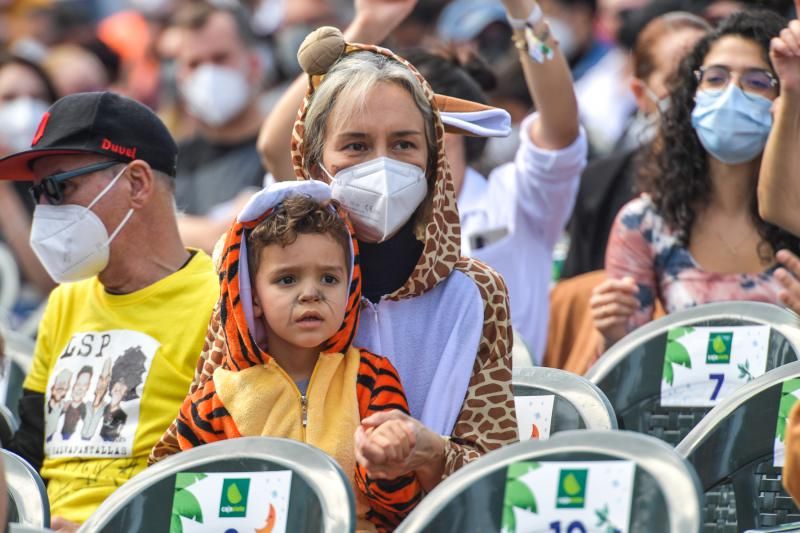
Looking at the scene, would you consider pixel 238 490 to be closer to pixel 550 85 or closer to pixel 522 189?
pixel 550 85

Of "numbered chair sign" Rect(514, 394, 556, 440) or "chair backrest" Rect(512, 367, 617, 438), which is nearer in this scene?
"chair backrest" Rect(512, 367, 617, 438)

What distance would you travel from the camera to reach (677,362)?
152 inches

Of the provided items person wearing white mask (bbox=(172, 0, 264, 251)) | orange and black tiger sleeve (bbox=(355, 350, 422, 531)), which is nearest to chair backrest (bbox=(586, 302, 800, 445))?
orange and black tiger sleeve (bbox=(355, 350, 422, 531))

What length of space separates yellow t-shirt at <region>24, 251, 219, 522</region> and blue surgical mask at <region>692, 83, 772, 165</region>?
1611 mm

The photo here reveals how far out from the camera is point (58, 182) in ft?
13.0

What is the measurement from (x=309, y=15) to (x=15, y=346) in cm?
509

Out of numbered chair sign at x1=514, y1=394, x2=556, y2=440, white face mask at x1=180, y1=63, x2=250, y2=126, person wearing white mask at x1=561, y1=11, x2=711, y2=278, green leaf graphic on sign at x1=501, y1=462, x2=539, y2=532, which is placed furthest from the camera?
white face mask at x1=180, y1=63, x2=250, y2=126

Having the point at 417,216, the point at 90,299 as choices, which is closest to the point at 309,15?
the point at 90,299

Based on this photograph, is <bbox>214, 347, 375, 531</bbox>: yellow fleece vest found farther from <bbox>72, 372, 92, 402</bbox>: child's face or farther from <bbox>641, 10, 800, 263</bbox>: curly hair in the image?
<bbox>641, 10, 800, 263</bbox>: curly hair

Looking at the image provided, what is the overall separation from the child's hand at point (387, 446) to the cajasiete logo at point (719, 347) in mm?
1250

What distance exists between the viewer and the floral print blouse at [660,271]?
4359 millimetres

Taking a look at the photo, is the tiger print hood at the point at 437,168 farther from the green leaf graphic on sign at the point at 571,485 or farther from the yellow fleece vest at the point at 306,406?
the green leaf graphic on sign at the point at 571,485

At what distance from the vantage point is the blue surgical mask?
14.4ft

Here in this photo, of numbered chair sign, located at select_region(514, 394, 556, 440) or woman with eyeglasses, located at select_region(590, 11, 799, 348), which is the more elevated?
woman with eyeglasses, located at select_region(590, 11, 799, 348)
